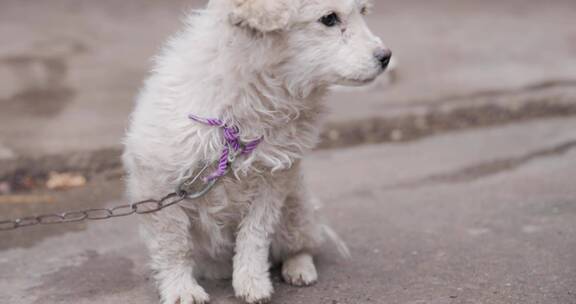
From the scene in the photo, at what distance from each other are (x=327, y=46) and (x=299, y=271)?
3.43ft

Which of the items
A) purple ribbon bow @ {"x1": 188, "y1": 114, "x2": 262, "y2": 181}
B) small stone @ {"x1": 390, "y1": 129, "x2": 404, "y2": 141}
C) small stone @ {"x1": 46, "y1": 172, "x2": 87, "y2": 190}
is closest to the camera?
purple ribbon bow @ {"x1": 188, "y1": 114, "x2": 262, "y2": 181}

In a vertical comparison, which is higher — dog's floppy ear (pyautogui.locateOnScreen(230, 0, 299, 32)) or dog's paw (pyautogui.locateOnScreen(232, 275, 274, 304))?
dog's floppy ear (pyautogui.locateOnScreen(230, 0, 299, 32))

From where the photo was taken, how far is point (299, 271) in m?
3.65

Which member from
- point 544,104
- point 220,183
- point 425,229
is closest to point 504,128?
point 544,104

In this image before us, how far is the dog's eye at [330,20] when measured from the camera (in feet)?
10.2

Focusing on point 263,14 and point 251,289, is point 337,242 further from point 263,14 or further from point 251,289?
point 263,14

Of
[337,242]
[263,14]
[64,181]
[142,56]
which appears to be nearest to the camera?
[263,14]

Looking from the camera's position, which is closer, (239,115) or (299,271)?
(239,115)

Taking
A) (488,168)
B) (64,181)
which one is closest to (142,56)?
(64,181)

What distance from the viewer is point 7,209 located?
4645mm

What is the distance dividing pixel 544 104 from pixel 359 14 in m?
3.52

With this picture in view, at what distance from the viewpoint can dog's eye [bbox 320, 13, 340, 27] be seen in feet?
10.2

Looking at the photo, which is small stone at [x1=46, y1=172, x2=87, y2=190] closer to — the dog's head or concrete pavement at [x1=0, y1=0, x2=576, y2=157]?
concrete pavement at [x1=0, y1=0, x2=576, y2=157]

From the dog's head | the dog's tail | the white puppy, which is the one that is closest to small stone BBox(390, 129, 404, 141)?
the dog's tail
